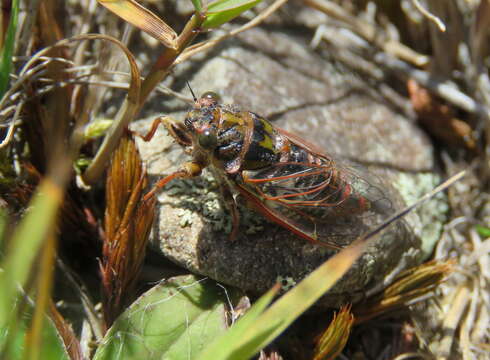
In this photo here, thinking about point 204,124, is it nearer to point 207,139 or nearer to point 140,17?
point 207,139

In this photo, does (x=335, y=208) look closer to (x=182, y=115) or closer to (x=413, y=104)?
(x=182, y=115)

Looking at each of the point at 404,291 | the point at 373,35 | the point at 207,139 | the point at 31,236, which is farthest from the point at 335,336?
the point at 373,35

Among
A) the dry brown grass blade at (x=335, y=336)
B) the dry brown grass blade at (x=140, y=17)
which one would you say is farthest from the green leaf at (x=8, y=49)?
the dry brown grass blade at (x=335, y=336)

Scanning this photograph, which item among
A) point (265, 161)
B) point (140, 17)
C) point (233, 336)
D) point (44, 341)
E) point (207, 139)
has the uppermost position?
point (140, 17)

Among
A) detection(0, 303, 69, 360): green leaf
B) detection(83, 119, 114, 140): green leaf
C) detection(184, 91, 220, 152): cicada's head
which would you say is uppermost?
detection(184, 91, 220, 152): cicada's head

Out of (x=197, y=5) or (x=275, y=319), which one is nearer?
(x=275, y=319)

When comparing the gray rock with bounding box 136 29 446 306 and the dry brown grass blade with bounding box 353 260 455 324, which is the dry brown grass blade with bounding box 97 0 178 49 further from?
the dry brown grass blade with bounding box 353 260 455 324

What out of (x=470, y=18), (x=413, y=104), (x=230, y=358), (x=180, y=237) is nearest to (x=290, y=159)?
(x=180, y=237)

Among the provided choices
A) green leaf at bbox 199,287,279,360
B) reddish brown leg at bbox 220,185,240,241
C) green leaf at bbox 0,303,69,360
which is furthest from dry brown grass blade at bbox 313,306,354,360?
green leaf at bbox 0,303,69,360
